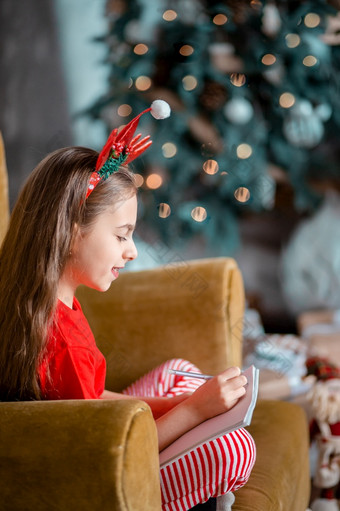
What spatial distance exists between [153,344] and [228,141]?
1.16 meters

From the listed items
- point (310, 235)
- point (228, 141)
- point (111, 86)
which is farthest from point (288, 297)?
point (111, 86)

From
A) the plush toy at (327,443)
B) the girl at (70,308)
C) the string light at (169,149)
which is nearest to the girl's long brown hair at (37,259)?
the girl at (70,308)

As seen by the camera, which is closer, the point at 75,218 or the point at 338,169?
the point at 75,218

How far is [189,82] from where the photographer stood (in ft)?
7.20

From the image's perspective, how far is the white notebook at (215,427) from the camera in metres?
0.81

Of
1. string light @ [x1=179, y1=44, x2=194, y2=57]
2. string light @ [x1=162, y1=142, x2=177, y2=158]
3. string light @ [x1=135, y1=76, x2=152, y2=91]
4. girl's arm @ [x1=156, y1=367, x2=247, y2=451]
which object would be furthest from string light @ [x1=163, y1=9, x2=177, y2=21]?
girl's arm @ [x1=156, y1=367, x2=247, y2=451]

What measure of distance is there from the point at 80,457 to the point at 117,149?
435 millimetres

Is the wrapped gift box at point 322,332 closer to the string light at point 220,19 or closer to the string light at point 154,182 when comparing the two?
the string light at point 154,182

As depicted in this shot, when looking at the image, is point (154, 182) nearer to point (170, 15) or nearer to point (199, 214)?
point (199, 214)

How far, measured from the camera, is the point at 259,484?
0.96m

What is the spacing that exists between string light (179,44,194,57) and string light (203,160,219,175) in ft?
1.26

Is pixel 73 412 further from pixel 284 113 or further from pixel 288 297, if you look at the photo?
pixel 288 297

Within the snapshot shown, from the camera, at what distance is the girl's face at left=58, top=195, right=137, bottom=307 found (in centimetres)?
91

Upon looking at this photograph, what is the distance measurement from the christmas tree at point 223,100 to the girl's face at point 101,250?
125cm
